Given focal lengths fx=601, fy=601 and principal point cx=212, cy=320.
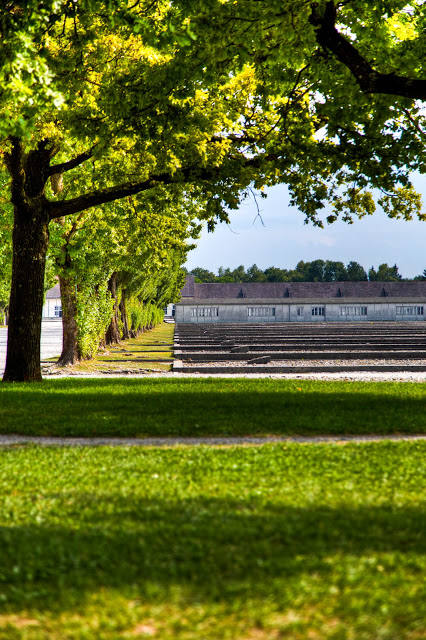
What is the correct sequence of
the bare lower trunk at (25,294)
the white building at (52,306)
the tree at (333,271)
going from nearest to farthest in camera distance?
the bare lower trunk at (25,294), the white building at (52,306), the tree at (333,271)

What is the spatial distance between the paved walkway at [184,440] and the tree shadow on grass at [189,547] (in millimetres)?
2856

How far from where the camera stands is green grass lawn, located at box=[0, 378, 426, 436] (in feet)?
31.1

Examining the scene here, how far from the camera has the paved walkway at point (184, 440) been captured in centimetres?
855

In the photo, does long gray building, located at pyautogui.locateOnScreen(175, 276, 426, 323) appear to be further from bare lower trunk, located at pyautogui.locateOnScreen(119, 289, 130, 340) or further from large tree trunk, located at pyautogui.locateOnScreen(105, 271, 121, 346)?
large tree trunk, located at pyautogui.locateOnScreen(105, 271, 121, 346)

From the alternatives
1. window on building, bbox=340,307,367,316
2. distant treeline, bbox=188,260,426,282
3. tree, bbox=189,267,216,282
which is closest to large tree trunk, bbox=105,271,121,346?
window on building, bbox=340,307,367,316

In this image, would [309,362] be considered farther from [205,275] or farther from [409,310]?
[205,275]

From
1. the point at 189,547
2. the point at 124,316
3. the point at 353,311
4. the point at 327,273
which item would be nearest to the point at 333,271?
the point at 327,273

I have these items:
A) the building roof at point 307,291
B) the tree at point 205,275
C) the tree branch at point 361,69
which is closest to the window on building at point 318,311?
the building roof at point 307,291

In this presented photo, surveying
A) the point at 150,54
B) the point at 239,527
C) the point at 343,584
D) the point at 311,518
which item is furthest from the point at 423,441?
the point at 150,54

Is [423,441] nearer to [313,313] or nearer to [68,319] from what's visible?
[68,319]

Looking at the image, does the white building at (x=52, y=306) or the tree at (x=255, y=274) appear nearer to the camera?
the white building at (x=52, y=306)

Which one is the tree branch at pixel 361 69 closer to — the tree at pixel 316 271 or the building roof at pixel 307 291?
the building roof at pixel 307 291

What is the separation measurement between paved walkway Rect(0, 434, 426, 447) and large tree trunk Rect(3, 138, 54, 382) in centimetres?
628

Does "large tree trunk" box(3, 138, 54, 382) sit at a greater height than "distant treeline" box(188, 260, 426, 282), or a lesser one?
lesser
